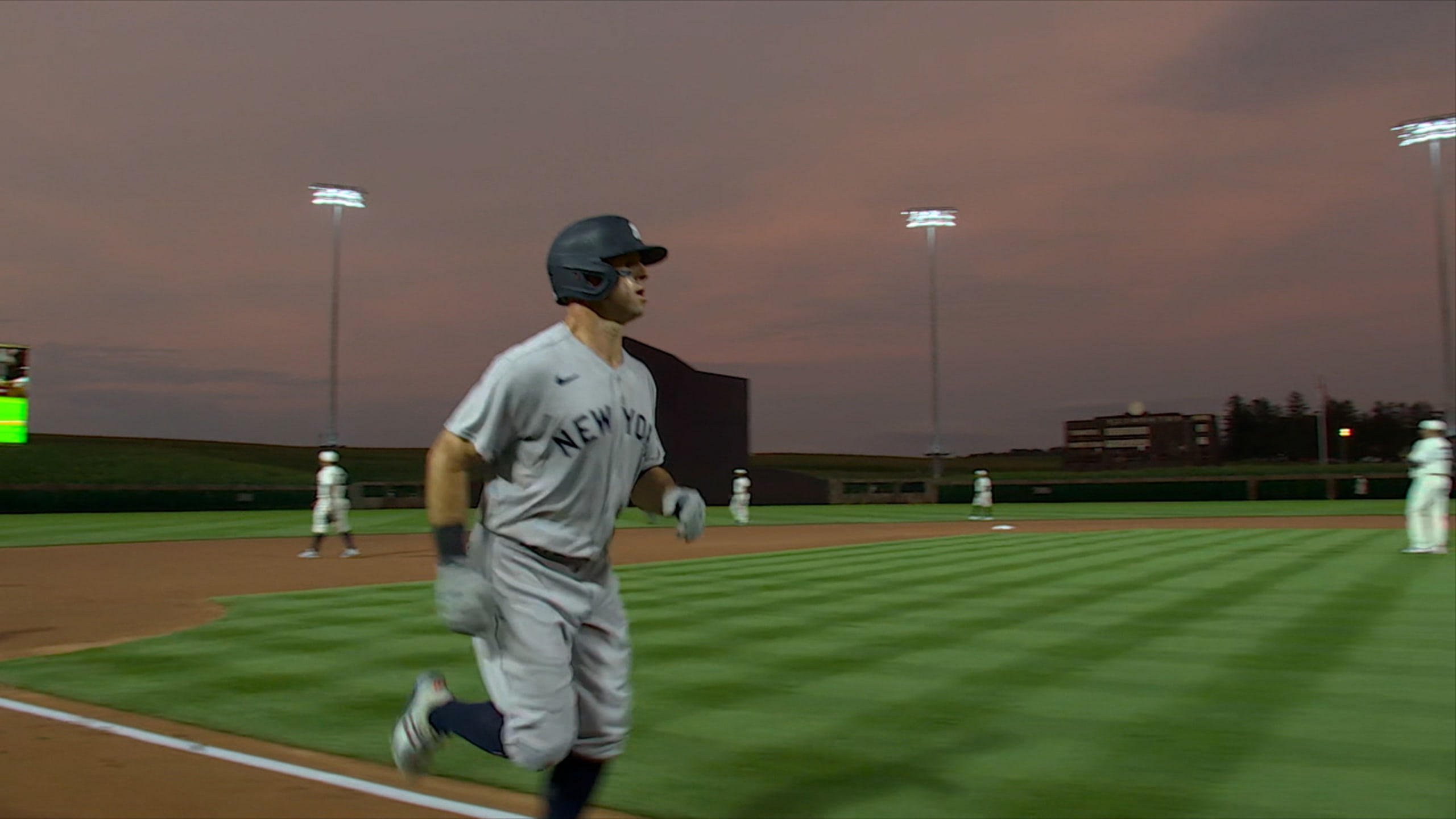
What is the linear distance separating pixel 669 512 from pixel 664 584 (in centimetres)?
1008

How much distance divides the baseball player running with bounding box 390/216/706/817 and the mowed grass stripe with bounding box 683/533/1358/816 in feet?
5.09

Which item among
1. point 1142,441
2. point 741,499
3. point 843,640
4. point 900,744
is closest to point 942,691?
point 900,744

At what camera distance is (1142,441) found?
159250 mm

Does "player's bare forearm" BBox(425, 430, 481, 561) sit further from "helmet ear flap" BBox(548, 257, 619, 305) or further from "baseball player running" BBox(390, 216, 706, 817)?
"helmet ear flap" BBox(548, 257, 619, 305)

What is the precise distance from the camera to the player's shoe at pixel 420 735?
328 cm

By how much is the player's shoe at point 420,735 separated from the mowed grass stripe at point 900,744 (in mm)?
1517

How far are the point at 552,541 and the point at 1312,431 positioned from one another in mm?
124806

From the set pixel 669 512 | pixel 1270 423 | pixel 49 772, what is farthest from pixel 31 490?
pixel 1270 423

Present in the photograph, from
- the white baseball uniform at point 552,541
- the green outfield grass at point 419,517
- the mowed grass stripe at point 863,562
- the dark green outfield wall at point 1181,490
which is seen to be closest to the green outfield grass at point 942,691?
the mowed grass stripe at point 863,562

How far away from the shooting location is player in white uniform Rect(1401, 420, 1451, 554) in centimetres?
1559

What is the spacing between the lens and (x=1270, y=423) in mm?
114438

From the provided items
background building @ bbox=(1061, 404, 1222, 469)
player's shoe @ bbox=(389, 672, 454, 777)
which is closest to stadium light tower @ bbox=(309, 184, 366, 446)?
player's shoe @ bbox=(389, 672, 454, 777)

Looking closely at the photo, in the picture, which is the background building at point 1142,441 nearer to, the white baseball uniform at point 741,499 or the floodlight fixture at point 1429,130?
the floodlight fixture at point 1429,130

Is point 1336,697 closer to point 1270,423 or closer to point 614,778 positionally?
point 614,778
